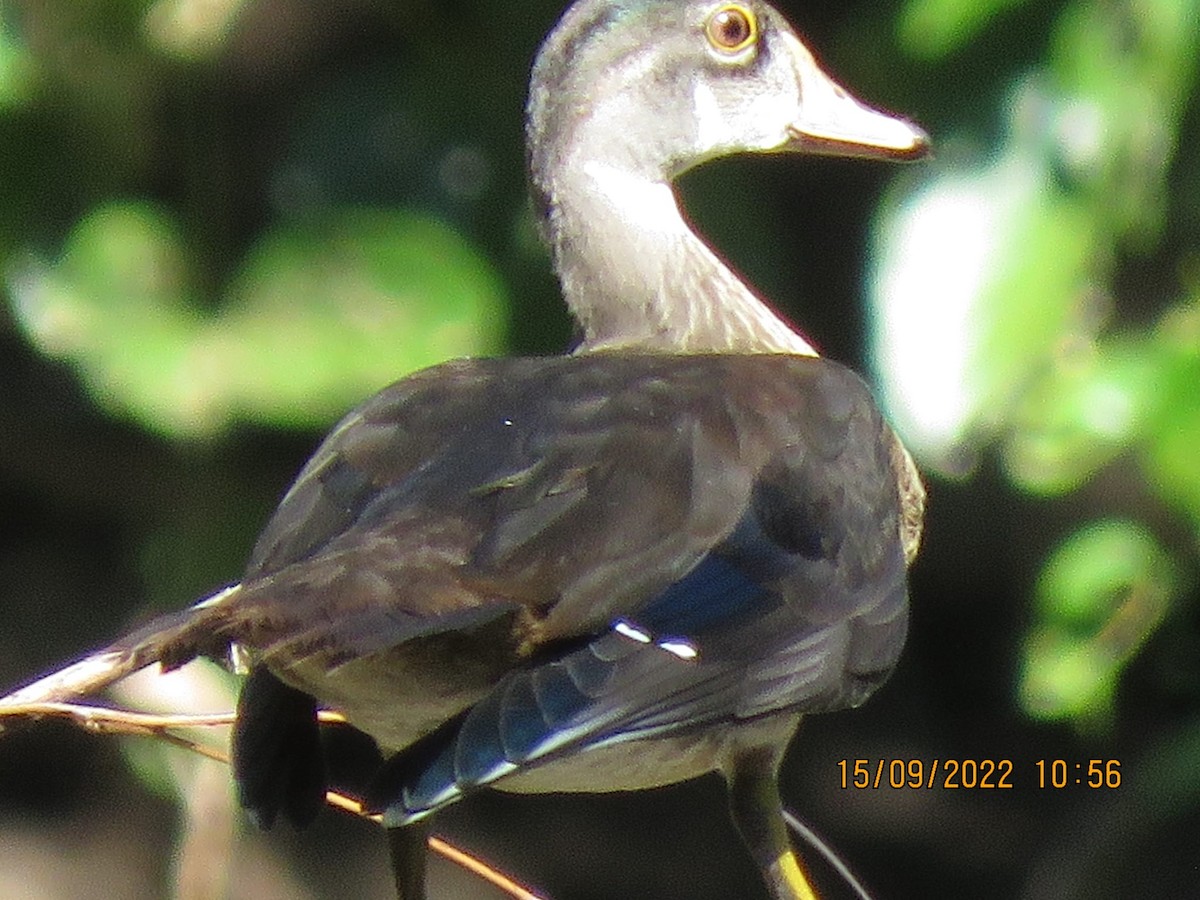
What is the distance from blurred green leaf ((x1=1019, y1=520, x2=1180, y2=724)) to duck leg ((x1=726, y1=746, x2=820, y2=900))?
0.83m

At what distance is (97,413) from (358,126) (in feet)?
2.22

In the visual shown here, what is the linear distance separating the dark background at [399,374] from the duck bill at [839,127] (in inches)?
5.3

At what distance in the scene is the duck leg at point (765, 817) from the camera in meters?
1.94

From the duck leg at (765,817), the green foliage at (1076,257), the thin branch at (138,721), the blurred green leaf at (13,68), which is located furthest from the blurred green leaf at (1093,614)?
the blurred green leaf at (13,68)


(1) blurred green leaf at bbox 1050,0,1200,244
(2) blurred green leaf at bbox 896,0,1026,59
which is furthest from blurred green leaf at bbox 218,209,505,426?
(1) blurred green leaf at bbox 1050,0,1200,244

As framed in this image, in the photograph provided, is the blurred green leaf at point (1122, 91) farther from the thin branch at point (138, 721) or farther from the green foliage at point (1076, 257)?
the thin branch at point (138, 721)

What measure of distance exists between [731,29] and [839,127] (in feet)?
0.55

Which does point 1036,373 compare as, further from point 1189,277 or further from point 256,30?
point 256,30

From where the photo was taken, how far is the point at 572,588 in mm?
1661

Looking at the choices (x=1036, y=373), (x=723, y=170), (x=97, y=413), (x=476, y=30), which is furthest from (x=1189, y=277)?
(x=97, y=413)

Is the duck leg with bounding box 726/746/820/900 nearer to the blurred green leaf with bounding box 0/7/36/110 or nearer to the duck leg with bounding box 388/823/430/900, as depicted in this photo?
the duck leg with bounding box 388/823/430/900

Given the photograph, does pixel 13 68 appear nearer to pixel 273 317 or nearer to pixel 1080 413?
pixel 273 317

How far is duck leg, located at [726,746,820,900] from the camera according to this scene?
194cm

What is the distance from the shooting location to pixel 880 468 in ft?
Result: 6.70
